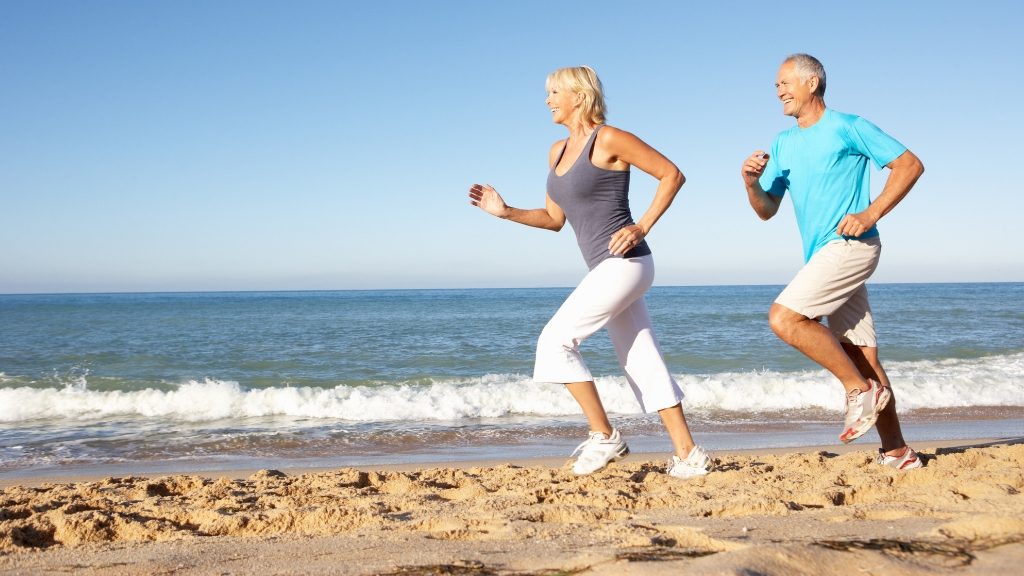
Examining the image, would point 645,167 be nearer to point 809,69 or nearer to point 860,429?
point 809,69

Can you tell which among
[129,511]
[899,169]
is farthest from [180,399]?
[899,169]

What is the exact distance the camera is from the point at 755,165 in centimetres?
341

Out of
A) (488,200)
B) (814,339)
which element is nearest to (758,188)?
(814,339)

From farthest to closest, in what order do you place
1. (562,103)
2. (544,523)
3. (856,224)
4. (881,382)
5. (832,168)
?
(881,382) < (562,103) < (832,168) < (856,224) < (544,523)

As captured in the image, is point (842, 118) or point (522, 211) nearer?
point (842, 118)

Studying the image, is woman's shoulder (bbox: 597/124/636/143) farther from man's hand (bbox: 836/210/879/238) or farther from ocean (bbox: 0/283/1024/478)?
ocean (bbox: 0/283/1024/478)

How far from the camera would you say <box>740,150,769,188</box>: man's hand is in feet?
11.2

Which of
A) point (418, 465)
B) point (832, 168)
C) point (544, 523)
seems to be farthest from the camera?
point (418, 465)

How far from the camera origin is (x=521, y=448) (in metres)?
6.04

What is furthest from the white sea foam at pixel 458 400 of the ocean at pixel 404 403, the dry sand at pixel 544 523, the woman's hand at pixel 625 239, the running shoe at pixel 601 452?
the woman's hand at pixel 625 239

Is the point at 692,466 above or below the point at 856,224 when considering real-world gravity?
below

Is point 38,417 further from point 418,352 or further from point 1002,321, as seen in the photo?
point 1002,321

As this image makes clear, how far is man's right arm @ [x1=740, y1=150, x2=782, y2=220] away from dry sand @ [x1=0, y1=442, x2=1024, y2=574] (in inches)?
51.6

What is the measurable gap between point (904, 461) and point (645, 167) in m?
1.97
